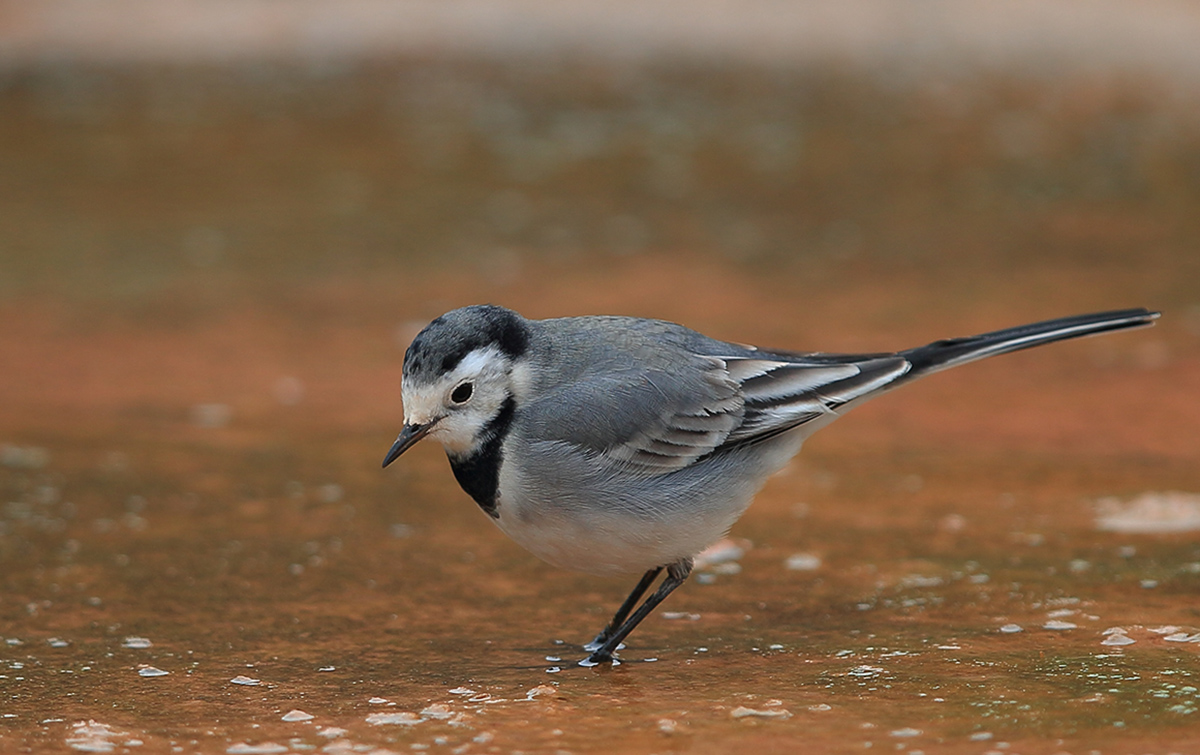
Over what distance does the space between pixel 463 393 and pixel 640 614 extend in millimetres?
1094

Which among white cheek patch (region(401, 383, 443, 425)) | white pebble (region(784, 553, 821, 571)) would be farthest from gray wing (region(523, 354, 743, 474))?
white pebble (region(784, 553, 821, 571))

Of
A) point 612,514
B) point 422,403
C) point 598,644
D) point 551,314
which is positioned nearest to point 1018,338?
point 612,514

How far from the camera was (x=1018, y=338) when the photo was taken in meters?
5.46

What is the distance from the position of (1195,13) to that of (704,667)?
15995 mm

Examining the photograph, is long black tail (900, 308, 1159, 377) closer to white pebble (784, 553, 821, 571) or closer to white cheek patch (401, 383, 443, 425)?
white pebble (784, 553, 821, 571)

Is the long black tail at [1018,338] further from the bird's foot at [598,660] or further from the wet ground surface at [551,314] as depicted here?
the bird's foot at [598,660]

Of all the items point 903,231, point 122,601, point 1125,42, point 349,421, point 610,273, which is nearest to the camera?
point 122,601

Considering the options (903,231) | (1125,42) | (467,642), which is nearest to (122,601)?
(467,642)

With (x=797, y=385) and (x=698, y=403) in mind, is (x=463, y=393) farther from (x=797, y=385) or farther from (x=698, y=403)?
(x=797, y=385)

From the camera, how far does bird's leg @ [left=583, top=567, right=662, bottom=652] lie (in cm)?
527

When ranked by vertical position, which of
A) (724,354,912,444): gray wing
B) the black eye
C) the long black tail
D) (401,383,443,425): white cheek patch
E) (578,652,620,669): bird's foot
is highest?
the long black tail

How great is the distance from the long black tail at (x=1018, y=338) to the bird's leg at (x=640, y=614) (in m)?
1.21

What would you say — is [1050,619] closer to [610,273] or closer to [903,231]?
[610,273]

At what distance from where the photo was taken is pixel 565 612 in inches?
228
